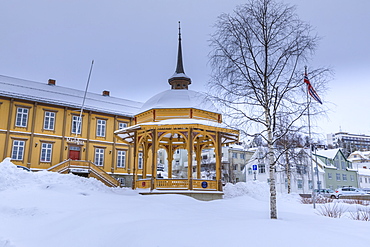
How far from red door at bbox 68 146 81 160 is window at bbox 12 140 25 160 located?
423 centimetres

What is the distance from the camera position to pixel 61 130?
30.5 meters

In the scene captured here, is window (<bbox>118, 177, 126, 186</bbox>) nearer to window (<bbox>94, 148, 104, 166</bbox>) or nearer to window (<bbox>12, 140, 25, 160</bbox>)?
window (<bbox>94, 148, 104, 166</bbox>)

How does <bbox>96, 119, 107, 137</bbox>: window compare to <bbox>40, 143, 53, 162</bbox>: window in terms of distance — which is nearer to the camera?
<bbox>40, 143, 53, 162</bbox>: window

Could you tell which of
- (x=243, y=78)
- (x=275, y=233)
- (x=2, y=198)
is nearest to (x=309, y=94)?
(x=243, y=78)

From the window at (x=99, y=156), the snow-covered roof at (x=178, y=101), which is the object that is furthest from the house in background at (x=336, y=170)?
the snow-covered roof at (x=178, y=101)

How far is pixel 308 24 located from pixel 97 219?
8.87m

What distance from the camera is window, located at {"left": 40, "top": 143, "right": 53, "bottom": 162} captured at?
2917 cm

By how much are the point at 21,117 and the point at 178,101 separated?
58.0ft

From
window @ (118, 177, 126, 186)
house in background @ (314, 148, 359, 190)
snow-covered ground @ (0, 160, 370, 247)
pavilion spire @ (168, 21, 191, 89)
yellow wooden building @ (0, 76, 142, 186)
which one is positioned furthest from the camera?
house in background @ (314, 148, 359, 190)

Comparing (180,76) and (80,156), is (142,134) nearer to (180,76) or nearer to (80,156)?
(180,76)

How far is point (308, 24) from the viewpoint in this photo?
33.7 ft

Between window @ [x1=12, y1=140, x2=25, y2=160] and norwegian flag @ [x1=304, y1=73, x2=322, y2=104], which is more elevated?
norwegian flag @ [x1=304, y1=73, x2=322, y2=104]

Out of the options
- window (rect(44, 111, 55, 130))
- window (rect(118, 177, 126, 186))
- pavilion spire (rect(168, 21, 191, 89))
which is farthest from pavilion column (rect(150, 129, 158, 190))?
window (rect(44, 111, 55, 130))

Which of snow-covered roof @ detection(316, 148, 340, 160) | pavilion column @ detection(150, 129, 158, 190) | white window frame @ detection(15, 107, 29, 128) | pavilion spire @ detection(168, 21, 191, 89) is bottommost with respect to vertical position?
pavilion column @ detection(150, 129, 158, 190)
